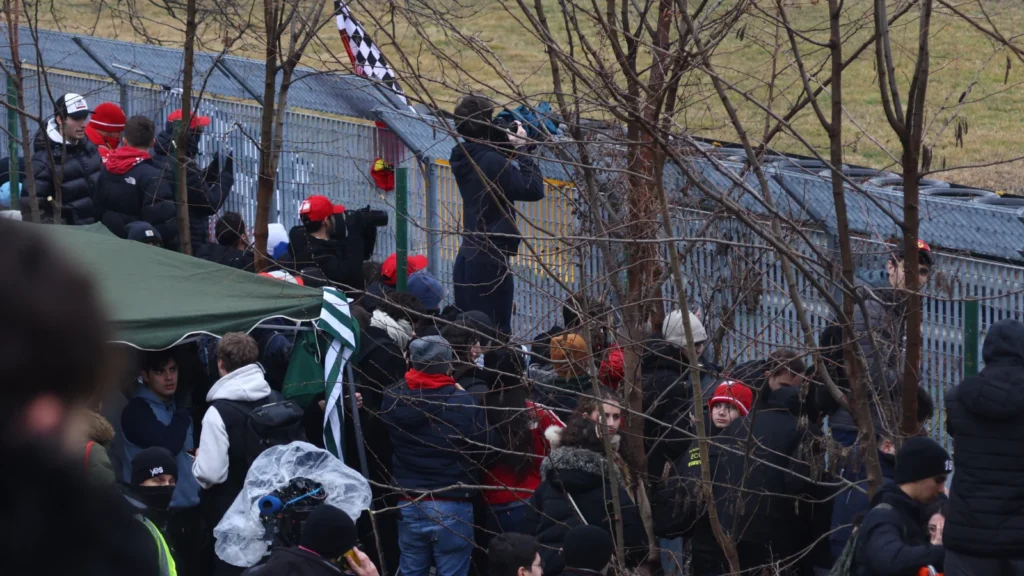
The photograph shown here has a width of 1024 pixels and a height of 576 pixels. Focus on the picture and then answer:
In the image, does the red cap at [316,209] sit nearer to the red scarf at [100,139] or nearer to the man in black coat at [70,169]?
the man in black coat at [70,169]

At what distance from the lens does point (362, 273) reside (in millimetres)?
9148

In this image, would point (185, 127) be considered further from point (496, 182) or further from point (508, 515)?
point (508, 515)

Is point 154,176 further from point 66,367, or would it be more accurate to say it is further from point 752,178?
point 66,367

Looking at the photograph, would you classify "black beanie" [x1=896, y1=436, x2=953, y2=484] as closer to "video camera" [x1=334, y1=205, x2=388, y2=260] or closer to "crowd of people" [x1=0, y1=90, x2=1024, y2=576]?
"crowd of people" [x1=0, y1=90, x2=1024, y2=576]

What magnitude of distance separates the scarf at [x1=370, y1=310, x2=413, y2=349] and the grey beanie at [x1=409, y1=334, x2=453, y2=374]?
1051 millimetres

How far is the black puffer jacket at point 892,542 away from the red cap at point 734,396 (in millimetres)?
1178

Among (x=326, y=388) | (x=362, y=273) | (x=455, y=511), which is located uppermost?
(x=362, y=273)

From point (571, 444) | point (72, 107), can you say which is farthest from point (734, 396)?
point (72, 107)

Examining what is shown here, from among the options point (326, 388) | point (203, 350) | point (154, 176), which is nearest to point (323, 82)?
point (154, 176)

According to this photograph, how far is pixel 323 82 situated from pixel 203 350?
3.54m

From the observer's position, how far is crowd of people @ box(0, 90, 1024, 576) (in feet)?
16.7

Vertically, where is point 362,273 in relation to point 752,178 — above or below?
below

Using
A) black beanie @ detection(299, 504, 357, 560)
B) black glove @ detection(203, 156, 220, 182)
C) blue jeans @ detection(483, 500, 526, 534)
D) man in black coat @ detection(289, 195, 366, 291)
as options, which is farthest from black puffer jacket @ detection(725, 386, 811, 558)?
black glove @ detection(203, 156, 220, 182)

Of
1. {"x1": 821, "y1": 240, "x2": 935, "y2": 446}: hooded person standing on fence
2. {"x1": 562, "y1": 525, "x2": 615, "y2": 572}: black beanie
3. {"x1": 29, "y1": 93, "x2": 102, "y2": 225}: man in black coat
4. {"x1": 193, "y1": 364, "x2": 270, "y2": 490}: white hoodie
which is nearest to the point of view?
{"x1": 821, "y1": 240, "x2": 935, "y2": 446}: hooded person standing on fence
